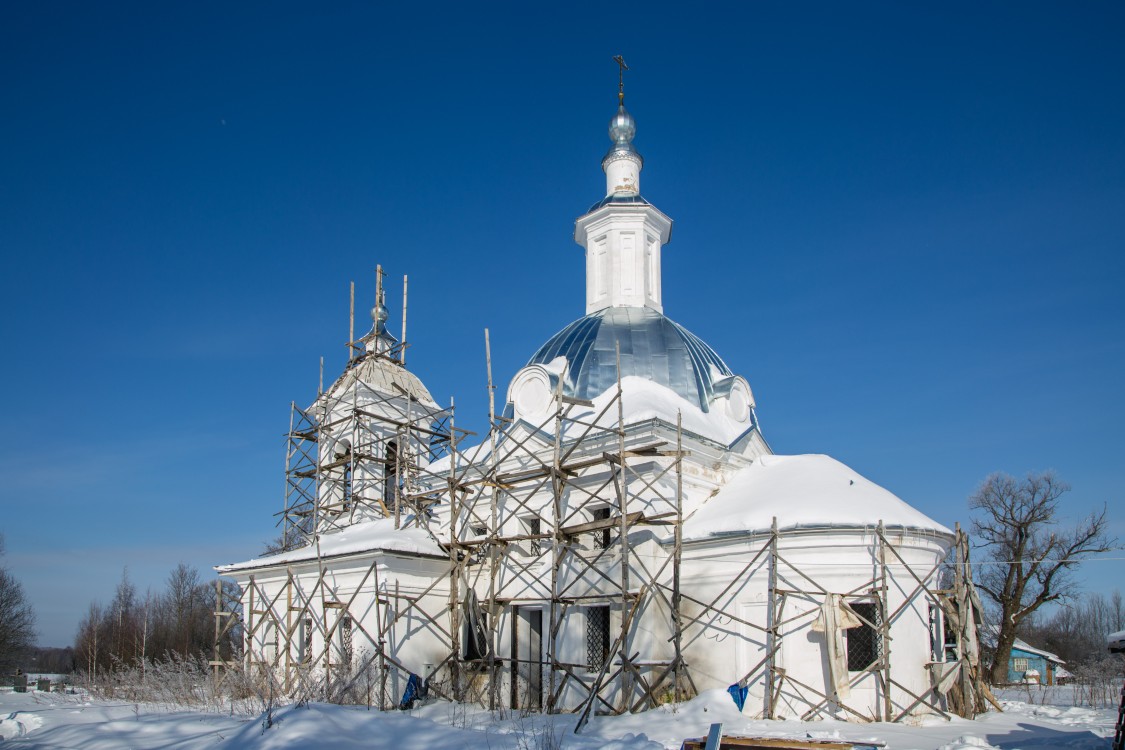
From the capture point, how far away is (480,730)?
11898 mm

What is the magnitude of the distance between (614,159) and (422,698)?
14.6 m

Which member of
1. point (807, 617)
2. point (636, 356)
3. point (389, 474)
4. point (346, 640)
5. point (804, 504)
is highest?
point (636, 356)

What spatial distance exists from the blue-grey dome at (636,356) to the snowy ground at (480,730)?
7.09 meters

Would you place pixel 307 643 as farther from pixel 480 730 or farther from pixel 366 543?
pixel 480 730

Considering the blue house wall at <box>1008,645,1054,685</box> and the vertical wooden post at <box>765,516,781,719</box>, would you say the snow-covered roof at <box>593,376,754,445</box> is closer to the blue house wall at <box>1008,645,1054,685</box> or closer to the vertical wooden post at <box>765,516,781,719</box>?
the vertical wooden post at <box>765,516,781,719</box>

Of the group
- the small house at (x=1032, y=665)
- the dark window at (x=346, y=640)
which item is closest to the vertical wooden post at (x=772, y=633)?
the dark window at (x=346, y=640)

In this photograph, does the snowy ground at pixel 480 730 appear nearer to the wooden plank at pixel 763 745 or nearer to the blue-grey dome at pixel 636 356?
the wooden plank at pixel 763 745

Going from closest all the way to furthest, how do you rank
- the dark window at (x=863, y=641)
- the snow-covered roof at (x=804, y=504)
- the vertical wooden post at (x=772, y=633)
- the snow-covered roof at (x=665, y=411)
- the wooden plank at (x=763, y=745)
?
the wooden plank at (x=763, y=745), the vertical wooden post at (x=772, y=633), the dark window at (x=863, y=641), the snow-covered roof at (x=804, y=504), the snow-covered roof at (x=665, y=411)

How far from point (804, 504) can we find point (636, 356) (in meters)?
5.85

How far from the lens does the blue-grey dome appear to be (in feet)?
62.4

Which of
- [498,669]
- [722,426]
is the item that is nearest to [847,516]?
[722,426]

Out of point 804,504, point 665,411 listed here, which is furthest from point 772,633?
point 665,411

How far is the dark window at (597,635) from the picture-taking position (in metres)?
16.1

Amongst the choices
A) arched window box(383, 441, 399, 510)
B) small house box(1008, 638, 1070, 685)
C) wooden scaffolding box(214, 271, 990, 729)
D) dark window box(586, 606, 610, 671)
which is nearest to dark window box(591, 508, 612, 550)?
wooden scaffolding box(214, 271, 990, 729)
